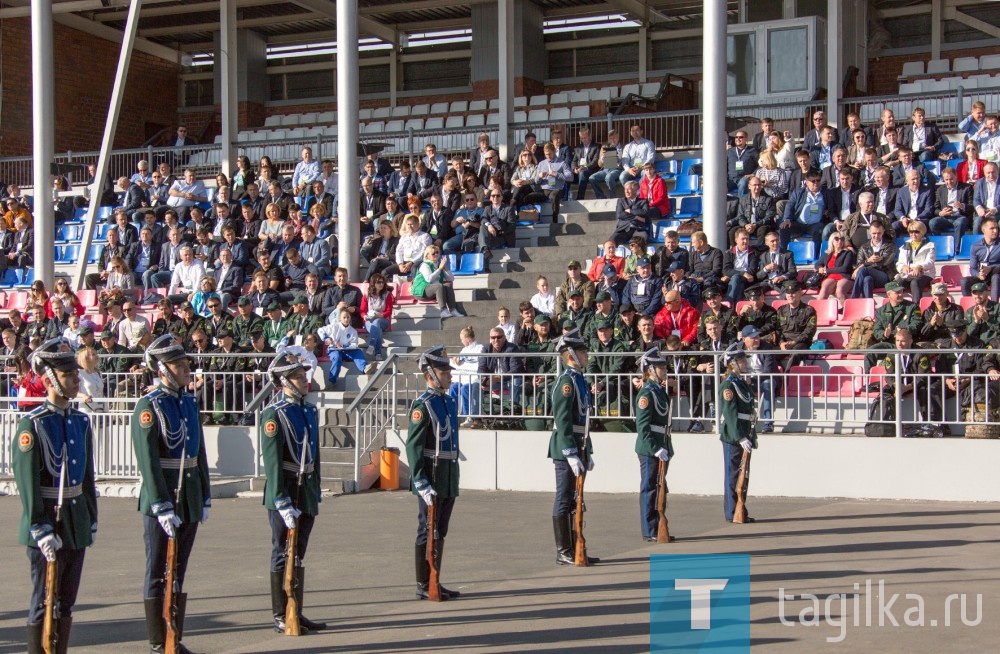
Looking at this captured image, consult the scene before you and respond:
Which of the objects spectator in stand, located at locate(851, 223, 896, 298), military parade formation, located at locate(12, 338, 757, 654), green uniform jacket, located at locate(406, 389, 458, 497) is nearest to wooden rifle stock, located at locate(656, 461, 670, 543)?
military parade formation, located at locate(12, 338, 757, 654)

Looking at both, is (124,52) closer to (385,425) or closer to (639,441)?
(385,425)

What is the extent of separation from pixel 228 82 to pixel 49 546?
20679 millimetres

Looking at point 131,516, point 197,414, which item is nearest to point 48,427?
point 197,414

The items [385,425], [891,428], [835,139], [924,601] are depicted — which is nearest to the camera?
[924,601]

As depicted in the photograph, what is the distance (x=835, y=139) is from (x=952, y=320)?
241 inches

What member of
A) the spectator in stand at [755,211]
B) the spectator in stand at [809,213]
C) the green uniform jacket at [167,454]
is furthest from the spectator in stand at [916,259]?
the green uniform jacket at [167,454]

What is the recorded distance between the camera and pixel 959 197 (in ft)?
57.3

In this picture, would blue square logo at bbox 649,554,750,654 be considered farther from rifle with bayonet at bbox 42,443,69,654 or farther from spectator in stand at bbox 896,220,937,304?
spectator in stand at bbox 896,220,937,304

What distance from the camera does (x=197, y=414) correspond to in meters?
7.93

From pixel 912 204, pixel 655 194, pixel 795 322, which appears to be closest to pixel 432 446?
pixel 795 322

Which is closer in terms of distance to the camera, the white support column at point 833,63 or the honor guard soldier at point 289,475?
the honor guard soldier at point 289,475

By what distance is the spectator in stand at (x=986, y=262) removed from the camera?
15266 mm

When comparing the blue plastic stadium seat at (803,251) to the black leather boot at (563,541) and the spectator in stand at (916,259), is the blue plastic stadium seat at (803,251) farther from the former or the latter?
the black leather boot at (563,541)

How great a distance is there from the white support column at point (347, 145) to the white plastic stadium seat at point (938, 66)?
1195 cm
